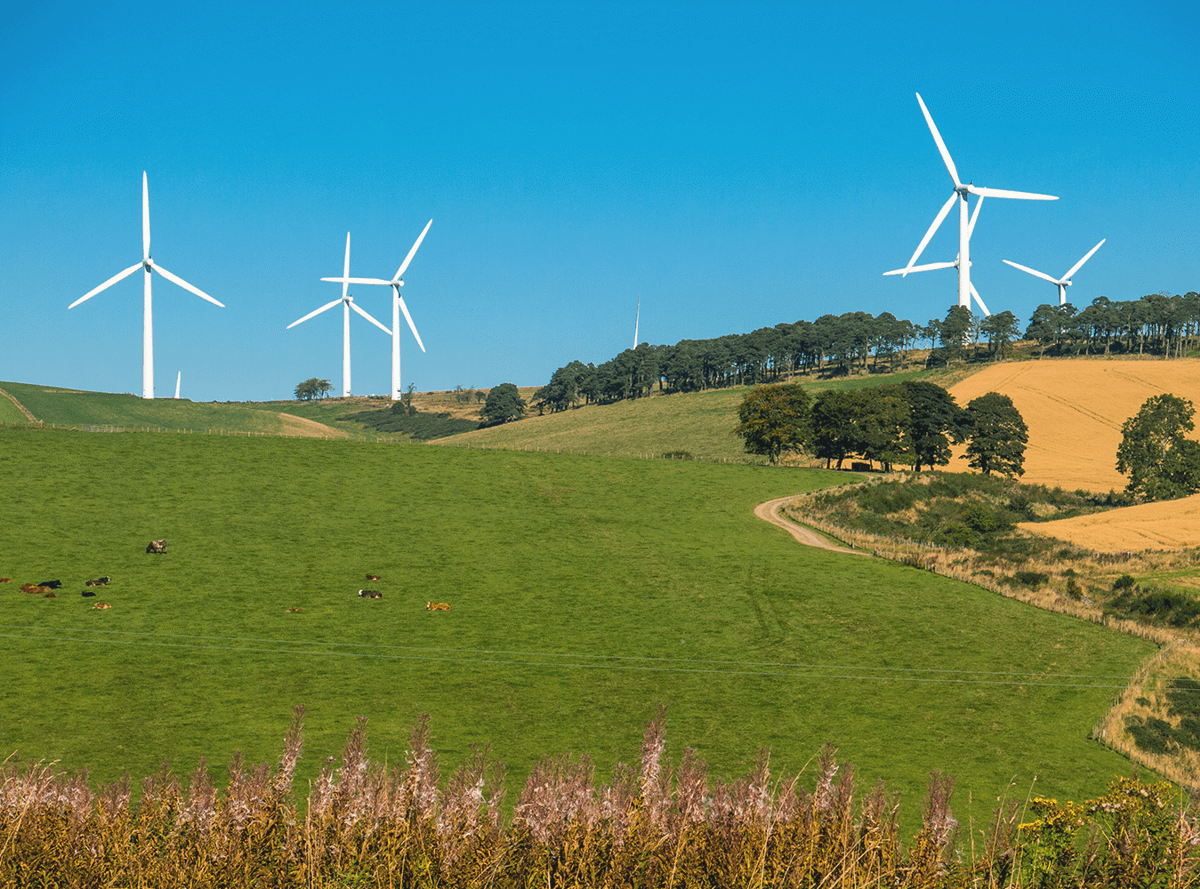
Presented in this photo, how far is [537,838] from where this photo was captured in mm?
11586

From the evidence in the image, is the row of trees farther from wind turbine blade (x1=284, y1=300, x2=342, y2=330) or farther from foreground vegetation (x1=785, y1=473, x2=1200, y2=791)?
wind turbine blade (x1=284, y1=300, x2=342, y2=330)

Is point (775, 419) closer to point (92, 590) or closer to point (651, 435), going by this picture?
point (651, 435)

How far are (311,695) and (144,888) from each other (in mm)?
26220

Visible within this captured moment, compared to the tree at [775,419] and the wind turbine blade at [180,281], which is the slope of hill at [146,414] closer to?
the wind turbine blade at [180,281]

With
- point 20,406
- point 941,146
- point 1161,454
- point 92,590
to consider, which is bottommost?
point 92,590

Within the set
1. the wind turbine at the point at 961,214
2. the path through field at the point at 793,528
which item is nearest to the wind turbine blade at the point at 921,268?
the wind turbine at the point at 961,214

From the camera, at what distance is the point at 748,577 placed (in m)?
58.8

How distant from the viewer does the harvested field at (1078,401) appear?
130500 millimetres

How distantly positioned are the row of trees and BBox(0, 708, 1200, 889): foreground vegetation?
104 m

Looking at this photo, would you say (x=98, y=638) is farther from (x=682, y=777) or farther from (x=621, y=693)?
(x=682, y=777)

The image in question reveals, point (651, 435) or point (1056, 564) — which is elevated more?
point (651, 435)

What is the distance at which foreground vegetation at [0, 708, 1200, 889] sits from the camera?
10875 millimetres

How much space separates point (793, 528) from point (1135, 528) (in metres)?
35.2

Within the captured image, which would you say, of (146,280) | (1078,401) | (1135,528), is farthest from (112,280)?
(1078,401)
